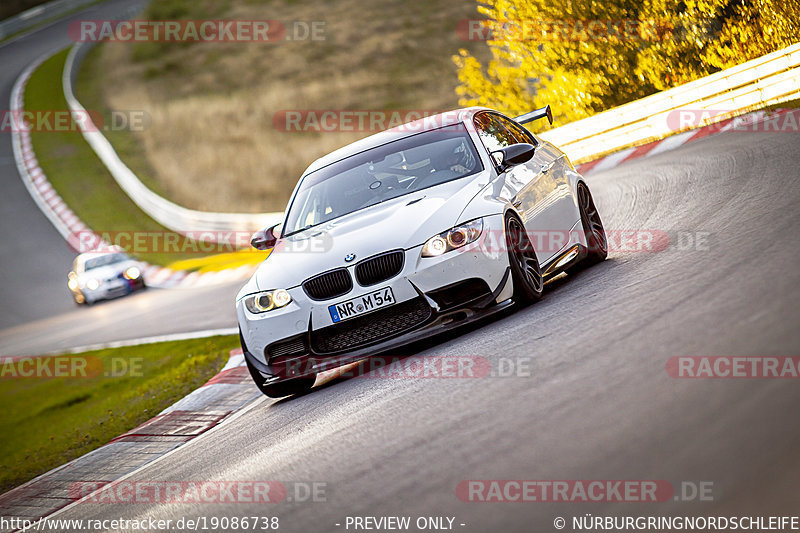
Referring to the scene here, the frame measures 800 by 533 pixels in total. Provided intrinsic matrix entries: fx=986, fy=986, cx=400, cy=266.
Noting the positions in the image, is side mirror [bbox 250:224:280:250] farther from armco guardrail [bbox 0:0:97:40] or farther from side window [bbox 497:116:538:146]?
armco guardrail [bbox 0:0:97:40]

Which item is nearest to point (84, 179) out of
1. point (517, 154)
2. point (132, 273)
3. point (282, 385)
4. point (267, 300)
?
point (132, 273)

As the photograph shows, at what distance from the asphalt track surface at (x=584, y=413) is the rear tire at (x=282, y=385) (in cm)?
13

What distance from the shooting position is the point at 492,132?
8227 millimetres

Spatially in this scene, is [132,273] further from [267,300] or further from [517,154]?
[517,154]

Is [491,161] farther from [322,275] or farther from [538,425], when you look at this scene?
[538,425]

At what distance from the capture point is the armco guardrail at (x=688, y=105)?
14.9 metres

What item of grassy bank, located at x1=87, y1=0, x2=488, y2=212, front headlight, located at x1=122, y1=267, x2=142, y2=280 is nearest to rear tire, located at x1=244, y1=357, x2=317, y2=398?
front headlight, located at x1=122, y1=267, x2=142, y2=280

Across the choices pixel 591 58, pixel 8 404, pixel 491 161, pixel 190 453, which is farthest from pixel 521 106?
pixel 190 453

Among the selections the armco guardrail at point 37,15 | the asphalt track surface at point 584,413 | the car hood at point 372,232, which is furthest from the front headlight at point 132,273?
the armco guardrail at point 37,15

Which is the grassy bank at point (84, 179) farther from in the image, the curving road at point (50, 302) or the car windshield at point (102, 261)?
the car windshield at point (102, 261)

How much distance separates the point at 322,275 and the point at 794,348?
3.33 m

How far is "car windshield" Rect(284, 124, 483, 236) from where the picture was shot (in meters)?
7.66

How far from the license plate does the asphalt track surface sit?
503mm

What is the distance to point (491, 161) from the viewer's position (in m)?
7.59
